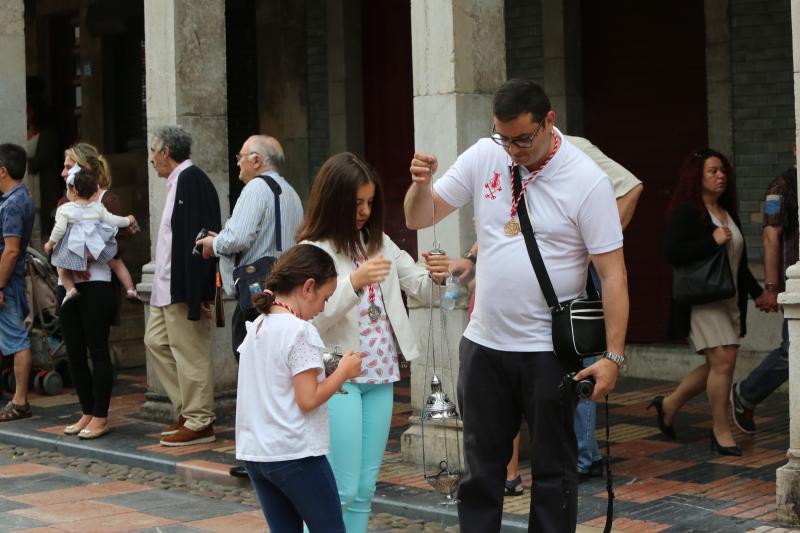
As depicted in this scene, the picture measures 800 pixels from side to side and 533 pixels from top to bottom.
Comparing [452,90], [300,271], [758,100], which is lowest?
[300,271]

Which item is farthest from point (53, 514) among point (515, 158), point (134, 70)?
point (134, 70)

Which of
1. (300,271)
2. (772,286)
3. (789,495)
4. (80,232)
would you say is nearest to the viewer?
(300,271)

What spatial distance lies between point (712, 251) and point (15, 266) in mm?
5290

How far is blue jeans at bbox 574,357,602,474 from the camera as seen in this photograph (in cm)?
734

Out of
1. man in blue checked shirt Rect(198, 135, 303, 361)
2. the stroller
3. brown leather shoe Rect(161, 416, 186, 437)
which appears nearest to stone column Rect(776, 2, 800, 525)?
man in blue checked shirt Rect(198, 135, 303, 361)

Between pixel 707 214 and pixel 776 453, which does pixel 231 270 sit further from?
pixel 776 453

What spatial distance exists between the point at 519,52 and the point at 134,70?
6.35m

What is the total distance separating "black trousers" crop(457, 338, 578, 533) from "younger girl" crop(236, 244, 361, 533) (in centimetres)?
56

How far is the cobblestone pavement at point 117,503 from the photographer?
712cm

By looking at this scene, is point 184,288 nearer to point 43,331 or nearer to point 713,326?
point 43,331

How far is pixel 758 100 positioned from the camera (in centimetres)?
1099

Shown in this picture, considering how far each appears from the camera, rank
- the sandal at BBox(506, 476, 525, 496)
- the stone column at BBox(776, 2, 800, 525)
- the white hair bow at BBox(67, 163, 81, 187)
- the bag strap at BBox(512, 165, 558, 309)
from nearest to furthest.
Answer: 1. the bag strap at BBox(512, 165, 558, 309)
2. the stone column at BBox(776, 2, 800, 525)
3. the sandal at BBox(506, 476, 525, 496)
4. the white hair bow at BBox(67, 163, 81, 187)

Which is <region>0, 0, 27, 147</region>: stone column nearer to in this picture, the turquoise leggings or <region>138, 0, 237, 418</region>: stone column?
<region>138, 0, 237, 418</region>: stone column

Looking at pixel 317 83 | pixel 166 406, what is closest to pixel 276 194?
pixel 166 406
